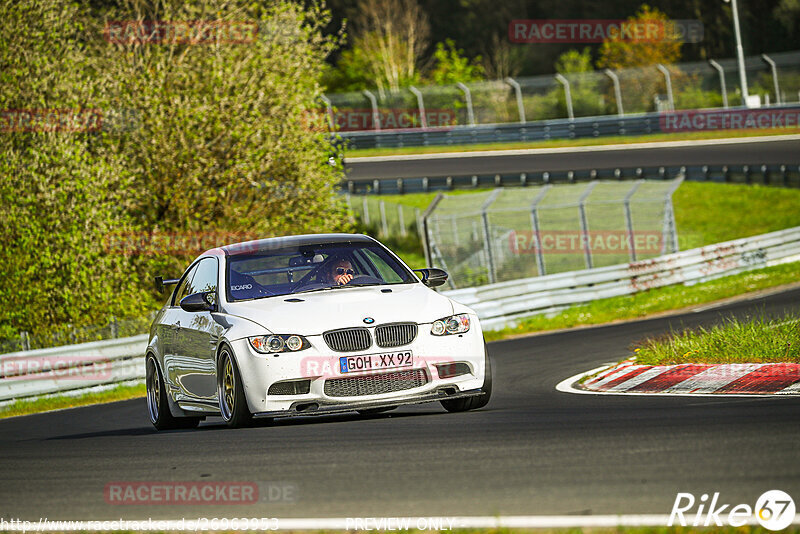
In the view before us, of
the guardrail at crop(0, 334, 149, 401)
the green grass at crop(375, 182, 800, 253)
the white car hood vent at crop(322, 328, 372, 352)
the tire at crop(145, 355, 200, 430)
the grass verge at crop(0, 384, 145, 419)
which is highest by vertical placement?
the white car hood vent at crop(322, 328, 372, 352)

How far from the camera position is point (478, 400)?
31.8 ft

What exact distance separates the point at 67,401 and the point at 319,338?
945 centimetres

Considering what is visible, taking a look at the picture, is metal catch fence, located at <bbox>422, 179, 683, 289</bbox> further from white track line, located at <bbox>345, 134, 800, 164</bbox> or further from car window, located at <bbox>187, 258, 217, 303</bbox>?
white track line, located at <bbox>345, 134, 800, 164</bbox>

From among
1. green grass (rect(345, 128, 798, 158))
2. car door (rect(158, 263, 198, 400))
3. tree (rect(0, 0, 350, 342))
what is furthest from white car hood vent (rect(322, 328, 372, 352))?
green grass (rect(345, 128, 798, 158))

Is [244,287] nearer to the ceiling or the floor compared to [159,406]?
nearer to the ceiling

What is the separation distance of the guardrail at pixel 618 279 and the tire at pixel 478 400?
37.4 feet

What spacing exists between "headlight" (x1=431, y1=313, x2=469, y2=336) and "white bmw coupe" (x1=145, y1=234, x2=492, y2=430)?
11 mm

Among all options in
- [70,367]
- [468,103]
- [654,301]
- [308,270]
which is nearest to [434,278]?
[308,270]

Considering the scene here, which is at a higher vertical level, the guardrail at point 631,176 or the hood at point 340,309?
the hood at point 340,309

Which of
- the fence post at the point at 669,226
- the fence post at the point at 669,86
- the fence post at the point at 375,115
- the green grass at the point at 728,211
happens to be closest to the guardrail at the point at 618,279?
the fence post at the point at 669,226

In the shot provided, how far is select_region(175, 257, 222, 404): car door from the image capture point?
9711 mm

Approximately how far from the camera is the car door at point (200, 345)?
31.9 feet

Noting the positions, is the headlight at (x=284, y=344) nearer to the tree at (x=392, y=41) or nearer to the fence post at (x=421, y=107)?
the fence post at (x=421, y=107)

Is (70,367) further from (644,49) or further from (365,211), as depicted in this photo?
(644,49)
